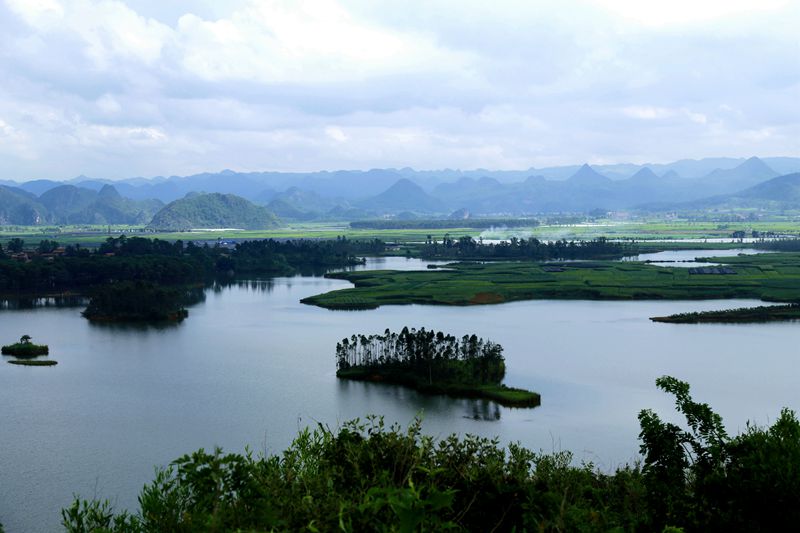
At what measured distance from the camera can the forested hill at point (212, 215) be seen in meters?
173

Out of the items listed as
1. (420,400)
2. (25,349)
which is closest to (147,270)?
(25,349)

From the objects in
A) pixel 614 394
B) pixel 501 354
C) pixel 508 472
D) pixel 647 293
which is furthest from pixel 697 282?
pixel 508 472

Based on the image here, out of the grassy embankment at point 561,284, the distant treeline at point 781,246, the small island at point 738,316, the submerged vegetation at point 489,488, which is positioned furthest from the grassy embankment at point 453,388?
the distant treeline at point 781,246

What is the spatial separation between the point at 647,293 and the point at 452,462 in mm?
44759

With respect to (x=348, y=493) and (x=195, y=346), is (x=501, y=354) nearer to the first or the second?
(x=195, y=346)

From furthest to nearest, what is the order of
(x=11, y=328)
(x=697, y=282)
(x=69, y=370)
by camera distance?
(x=697, y=282), (x=11, y=328), (x=69, y=370)

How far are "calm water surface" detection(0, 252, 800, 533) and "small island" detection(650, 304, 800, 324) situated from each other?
5.00 ft

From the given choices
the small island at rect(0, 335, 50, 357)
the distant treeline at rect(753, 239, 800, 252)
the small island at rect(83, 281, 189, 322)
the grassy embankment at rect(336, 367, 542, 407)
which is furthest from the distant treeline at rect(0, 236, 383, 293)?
the distant treeline at rect(753, 239, 800, 252)

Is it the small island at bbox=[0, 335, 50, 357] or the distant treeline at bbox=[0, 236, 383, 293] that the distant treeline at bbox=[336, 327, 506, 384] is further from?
the distant treeline at bbox=[0, 236, 383, 293]

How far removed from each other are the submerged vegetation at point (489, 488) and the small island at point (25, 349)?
90.0 ft

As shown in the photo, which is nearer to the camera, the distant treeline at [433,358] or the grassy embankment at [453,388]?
the grassy embankment at [453,388]

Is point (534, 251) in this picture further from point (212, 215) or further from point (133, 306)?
point (212, 215)

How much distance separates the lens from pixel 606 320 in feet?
144

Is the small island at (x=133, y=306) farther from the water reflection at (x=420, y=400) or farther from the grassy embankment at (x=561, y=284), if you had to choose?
the water reflection at (x=420, y=400)
